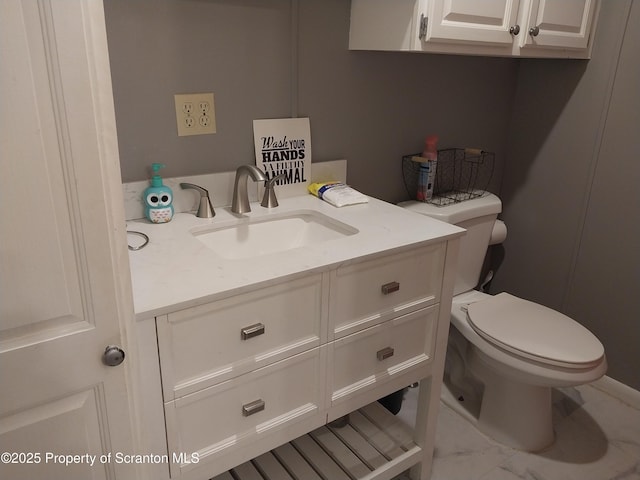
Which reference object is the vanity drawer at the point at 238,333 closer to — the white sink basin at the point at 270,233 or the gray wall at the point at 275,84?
the white sink basin at the point at 270,233

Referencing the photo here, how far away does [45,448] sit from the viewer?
2.65 feet

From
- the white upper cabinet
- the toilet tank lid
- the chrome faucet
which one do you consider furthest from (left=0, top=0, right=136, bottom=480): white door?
the toilet tank lid

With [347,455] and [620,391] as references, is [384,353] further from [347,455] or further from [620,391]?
[620,391]

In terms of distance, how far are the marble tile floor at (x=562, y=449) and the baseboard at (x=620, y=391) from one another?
0.07ft

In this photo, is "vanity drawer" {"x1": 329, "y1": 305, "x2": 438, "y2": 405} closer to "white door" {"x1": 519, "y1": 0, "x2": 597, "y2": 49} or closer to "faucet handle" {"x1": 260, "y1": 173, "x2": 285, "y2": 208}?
"faucet handle" {"x1": 260, "y1": 173, "x2": 285, "y2": 208}

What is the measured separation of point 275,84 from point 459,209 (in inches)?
32.2

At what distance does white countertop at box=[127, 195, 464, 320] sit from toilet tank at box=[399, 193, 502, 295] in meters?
0.36

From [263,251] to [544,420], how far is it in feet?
3.95

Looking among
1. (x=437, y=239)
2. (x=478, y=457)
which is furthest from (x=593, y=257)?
(x=437, y=239)

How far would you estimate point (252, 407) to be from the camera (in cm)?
113

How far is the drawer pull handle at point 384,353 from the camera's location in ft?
4.39

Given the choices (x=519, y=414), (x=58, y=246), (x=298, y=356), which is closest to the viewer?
(x=58, y=246)

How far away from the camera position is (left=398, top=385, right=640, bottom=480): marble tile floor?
5.51 feet

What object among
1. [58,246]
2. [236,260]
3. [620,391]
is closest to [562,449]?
[620,391]
